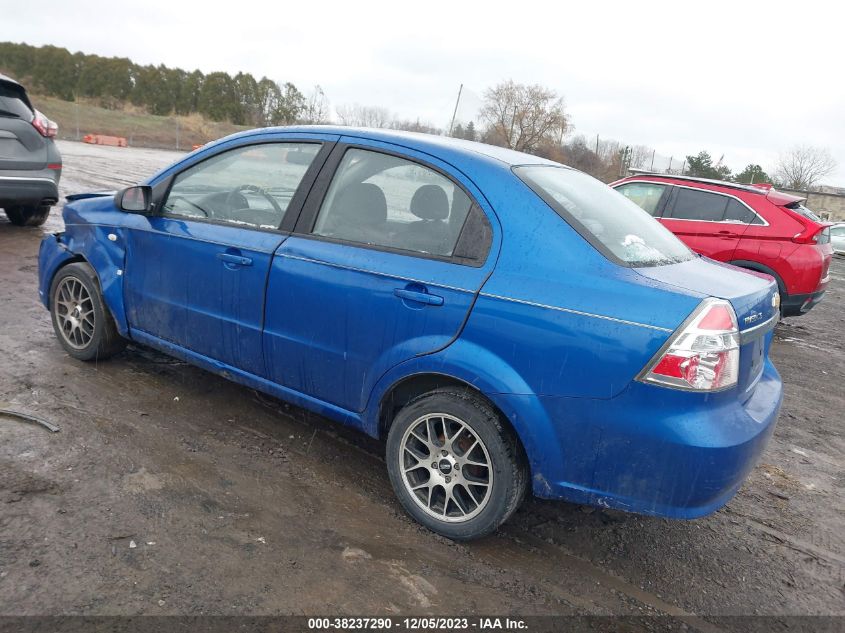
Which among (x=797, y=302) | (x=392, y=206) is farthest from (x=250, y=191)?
(x=797, y=302)

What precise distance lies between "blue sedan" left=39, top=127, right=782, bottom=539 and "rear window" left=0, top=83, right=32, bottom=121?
4.63m

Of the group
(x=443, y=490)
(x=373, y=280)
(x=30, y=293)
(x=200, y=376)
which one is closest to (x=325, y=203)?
(x=373, y=280)

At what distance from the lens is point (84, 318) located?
4277mm

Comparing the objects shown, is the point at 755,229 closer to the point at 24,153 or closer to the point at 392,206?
the point at 392,206

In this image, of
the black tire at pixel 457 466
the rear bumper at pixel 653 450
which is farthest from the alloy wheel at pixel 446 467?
the rear bumper at pixel 653 450

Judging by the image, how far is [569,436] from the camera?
8.20 ft

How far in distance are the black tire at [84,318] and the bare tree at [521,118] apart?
37128 mm

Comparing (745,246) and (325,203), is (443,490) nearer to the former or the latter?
(325,203)

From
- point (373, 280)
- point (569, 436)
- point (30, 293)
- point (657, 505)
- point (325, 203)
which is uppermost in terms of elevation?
point (325, 203)

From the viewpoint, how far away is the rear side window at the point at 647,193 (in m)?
8.18

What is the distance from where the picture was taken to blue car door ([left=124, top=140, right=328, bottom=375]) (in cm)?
336

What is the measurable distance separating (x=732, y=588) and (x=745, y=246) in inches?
225

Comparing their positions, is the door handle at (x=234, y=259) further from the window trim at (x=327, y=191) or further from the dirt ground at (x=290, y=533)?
the dirt ground at (x=290, y=533)

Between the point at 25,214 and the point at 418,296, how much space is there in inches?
319
